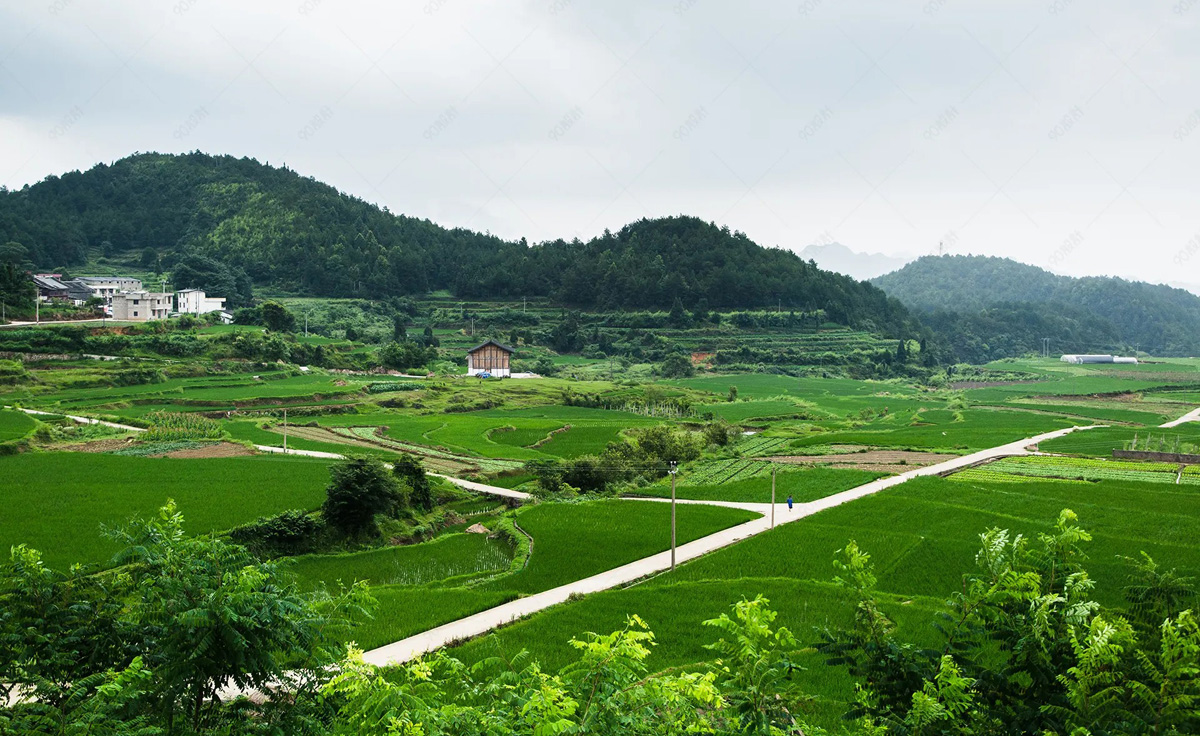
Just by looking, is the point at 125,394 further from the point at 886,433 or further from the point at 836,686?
the point at 836,686

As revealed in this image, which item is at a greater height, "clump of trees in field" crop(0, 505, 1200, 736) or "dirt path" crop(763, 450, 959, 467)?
"clump of trees in field" crop(0, 505, 1200, 736)

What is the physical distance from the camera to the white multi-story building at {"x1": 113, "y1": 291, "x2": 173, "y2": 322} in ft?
230

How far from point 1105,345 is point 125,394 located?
483 feet

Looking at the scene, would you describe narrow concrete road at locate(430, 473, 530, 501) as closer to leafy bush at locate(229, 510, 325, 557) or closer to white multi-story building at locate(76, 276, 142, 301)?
leafy bush at locate(229, 510, 325, 557)

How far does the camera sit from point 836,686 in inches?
478

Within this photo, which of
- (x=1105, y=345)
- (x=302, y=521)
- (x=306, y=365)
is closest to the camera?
(x=302, y=521)

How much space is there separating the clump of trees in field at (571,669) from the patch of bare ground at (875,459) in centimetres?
2632

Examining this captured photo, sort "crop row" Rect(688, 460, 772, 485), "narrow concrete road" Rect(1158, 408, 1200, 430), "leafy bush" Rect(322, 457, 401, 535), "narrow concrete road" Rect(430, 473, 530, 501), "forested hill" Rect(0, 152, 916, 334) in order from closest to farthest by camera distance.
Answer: "leafy bush" Rect(322, 457, 401, 535), "narrow concrete road" Rect(430, 473, 530, 501), "crop row" Rect(688, 460, 772, 485), "narrow concrete road" Rect(1158, 408, 1200, 430), "forested hill" Rect(0, 152, 916, 334)

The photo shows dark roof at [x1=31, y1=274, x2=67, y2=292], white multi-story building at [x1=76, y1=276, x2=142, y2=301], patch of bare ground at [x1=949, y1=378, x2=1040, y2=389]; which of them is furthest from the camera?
patch of bare ground at [x1=949, y1=378, x2=1040, y2=389]

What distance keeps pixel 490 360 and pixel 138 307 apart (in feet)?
103

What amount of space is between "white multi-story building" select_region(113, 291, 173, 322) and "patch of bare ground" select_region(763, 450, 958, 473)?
58.3 metres

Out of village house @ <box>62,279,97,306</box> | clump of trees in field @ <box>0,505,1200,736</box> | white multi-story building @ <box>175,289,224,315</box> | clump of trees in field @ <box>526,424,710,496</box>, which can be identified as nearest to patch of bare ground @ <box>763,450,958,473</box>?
clump of trees in field @ <box>526,424,710,496</box>

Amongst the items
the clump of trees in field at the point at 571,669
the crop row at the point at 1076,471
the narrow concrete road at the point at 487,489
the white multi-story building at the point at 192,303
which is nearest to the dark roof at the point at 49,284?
the white multi-story building at the point at 192,303

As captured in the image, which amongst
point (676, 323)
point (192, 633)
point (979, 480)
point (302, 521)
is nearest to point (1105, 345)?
point (676, 323)
